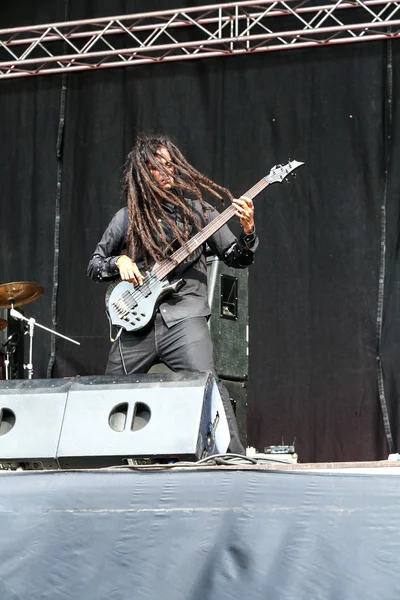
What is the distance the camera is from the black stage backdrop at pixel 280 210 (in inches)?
259

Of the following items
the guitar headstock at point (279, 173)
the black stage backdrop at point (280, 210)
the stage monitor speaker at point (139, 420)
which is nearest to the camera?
the stage monitor speaker at point (139, 420)

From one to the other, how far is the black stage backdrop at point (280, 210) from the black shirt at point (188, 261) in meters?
2.09

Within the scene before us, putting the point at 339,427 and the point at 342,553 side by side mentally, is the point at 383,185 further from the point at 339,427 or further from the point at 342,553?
the point at 342,553

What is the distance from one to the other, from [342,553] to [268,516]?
229 mm

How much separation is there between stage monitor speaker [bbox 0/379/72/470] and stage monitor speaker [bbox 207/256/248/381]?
6.20 ft

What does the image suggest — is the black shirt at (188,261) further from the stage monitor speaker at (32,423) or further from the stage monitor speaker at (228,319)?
the stage monitor speaker at (32,423)

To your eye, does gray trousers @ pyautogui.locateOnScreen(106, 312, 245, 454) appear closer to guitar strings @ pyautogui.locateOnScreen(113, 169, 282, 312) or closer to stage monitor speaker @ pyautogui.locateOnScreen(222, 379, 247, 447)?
guitar strings @ pyautogui.locateOnScreen(113, 169, 282, 312)

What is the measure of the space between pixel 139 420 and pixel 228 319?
2.12m

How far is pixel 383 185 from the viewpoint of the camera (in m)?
6.61

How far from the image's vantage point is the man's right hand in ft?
14.4

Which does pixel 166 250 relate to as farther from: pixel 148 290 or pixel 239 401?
pixel 239 401

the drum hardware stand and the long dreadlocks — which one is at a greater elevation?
the long dreadlocks

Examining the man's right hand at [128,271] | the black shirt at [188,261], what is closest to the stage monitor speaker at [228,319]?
the black shirt at [188,261]

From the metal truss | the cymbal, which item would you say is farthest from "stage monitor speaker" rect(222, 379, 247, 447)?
the metal truss
